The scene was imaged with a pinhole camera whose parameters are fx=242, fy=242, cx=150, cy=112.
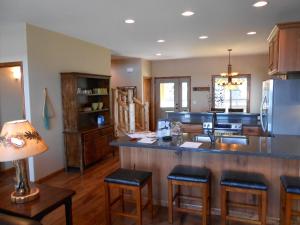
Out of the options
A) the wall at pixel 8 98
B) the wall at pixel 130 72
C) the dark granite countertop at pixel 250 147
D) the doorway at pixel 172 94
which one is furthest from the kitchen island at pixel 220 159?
the doorway at pixel 172 94


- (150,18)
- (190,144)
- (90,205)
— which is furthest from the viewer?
(150,18)

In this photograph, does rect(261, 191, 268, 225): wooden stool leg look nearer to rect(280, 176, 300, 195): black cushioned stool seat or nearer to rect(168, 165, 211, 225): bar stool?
rect(280, 176, 300, 195): black cushioned stool seat

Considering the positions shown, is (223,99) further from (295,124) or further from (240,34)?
(295,124)

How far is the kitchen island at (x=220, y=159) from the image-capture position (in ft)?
8.20

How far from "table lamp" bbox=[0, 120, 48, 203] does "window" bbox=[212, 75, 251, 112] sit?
7.32 metres

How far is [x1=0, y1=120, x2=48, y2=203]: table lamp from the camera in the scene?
1.80 m

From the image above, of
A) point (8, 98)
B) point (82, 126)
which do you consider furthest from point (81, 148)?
point (8, 98)

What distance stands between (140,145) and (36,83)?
91.9 inches

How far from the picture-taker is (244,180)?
2.38m

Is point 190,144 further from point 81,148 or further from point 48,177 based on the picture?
point 48,177

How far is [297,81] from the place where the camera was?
3.67m

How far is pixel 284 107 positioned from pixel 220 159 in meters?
1.69

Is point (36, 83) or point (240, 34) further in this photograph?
point (240, 34)

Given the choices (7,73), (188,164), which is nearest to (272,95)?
(188,164)
